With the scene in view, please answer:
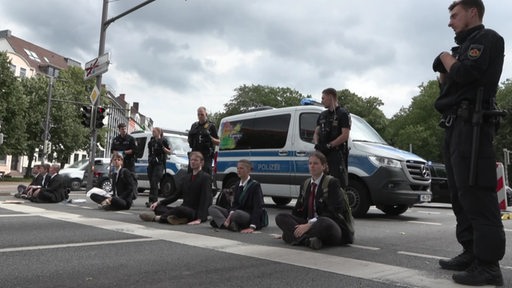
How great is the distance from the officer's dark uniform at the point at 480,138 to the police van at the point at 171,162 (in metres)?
10.2

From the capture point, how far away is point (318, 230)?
548 centimetres

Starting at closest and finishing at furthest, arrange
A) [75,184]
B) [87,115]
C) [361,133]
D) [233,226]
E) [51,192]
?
[233,226], [361,133], [51,192], [87,115], [75,184]

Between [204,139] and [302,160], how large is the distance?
2.13m

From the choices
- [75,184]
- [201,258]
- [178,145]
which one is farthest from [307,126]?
[75,184]

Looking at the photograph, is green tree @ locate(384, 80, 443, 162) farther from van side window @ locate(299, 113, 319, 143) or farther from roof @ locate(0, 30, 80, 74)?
roof @ locate(0, 30, 80, 74)

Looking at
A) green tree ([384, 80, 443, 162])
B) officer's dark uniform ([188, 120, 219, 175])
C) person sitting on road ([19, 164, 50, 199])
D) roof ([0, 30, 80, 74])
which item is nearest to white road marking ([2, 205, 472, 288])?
officer's dark uniform ([188, 120, 219, 175])

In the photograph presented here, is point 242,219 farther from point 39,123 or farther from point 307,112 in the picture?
point 39,123

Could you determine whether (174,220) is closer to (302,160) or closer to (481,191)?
(302,160)

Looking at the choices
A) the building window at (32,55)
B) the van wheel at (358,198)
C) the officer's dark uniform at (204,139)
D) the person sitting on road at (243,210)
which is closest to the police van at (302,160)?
the van wheel at (358,198)

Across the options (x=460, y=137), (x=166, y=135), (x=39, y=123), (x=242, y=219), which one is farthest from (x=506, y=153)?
(x=39, y=123)

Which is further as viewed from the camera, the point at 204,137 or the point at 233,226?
the point at 204,137

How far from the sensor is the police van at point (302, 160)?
30.6 feet

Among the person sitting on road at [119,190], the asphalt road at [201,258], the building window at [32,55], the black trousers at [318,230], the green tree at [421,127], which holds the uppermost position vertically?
the building window at [32,55]

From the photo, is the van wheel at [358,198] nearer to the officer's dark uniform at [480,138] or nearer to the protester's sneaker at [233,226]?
the protester's sneaker at [233,226]
